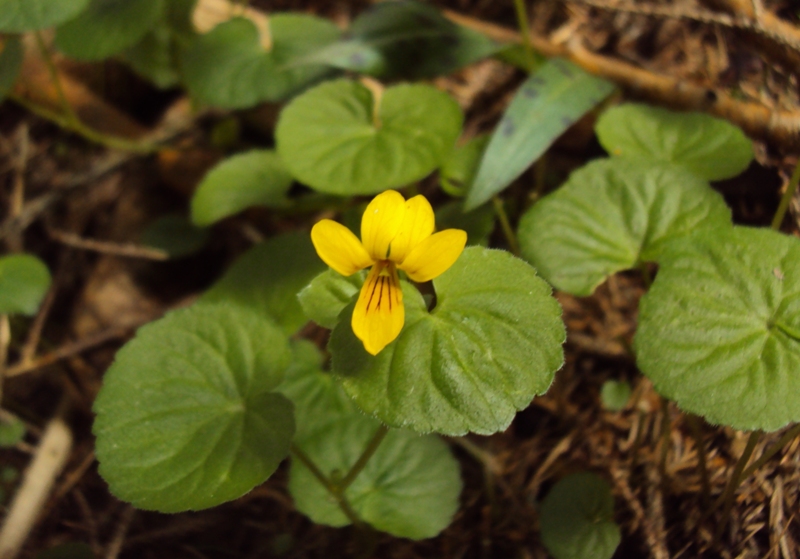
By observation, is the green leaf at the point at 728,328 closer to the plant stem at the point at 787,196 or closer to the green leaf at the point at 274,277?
the plant stem at the point at 787,196

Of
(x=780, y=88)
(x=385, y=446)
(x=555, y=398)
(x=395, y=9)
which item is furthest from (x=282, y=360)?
(x=780, y=88)

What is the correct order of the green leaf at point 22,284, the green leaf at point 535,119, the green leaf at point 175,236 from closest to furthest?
the green leaf at point 535,119
the green leaf at point 22,284
the green leaf at point 175,236

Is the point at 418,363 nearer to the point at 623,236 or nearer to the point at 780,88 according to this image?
the point at 623,236

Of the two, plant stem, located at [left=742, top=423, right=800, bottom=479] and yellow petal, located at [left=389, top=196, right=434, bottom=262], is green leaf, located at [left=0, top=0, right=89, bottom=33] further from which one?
plant stem, located at [left=742, top=423, right=800, bottom=479]

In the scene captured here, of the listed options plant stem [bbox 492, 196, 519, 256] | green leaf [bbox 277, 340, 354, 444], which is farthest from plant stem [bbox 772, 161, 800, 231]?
green leaf [bbox 277, 340, 354, 444]

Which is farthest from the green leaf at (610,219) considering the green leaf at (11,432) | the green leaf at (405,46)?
the green leaf at (11,432)
